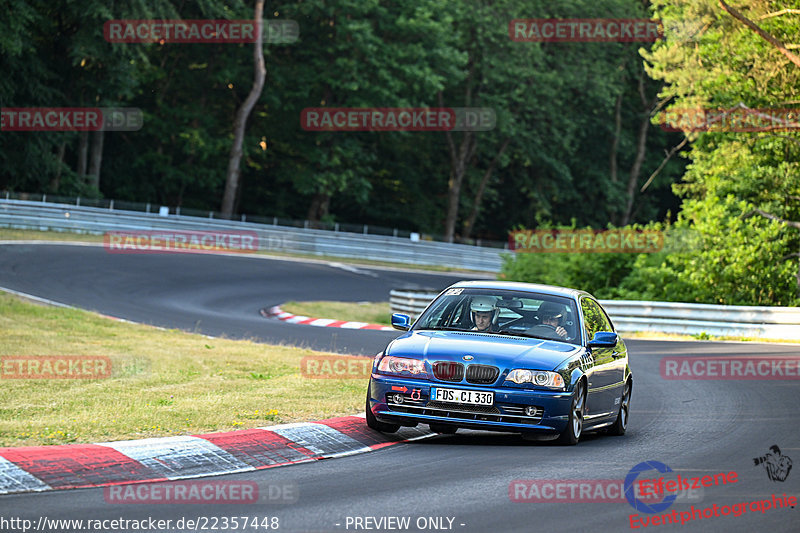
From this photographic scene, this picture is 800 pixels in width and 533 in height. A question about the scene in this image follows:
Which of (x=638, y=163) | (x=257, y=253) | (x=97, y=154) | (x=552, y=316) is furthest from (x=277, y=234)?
(x=552, y=316)

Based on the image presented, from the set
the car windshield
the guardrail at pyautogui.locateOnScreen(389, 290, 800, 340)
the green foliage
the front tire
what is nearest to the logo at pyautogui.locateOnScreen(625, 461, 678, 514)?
the front tire

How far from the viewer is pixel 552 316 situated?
1109 centimetres

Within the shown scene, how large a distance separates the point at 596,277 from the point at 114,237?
18769mm

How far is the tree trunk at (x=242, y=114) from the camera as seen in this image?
175 ft

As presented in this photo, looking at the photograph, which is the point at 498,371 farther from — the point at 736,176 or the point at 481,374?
the point at 736,176

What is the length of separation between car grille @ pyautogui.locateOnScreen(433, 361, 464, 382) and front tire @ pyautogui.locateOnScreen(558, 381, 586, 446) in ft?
3.33

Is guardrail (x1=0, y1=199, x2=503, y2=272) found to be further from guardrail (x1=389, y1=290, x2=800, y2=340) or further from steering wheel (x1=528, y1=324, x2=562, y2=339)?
steering wheel (x1=528, y1=324, x2=562, y2=339)

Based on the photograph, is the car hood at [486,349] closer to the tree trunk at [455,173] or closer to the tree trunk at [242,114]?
the tree trunk at [242,114]

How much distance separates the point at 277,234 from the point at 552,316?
3761 cm

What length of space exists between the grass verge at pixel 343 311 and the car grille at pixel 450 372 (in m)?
19.4

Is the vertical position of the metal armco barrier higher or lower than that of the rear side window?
lower

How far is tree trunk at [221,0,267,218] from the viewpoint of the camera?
53.2m

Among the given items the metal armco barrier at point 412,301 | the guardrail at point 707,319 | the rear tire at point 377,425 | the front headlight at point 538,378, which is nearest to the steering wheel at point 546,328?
the front headlight at point 538,378

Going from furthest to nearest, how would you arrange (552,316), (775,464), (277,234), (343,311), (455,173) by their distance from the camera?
(455,173) < (277,234) < (343,311) < (552,316) < (775,464)
